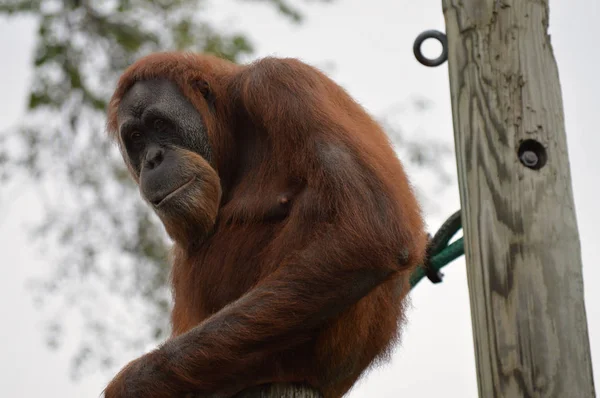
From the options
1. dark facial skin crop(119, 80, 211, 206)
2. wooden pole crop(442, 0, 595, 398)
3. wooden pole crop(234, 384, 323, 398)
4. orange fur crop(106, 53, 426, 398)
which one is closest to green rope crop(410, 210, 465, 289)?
orange fur crop(106, 53, 426, 398)

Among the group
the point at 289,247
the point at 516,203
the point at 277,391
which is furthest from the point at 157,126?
the point at 516,203

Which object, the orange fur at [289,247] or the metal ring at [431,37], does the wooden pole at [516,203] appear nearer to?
the metal ring at [431,37]

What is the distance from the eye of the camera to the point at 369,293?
4.22 m

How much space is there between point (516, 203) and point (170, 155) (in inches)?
78.5

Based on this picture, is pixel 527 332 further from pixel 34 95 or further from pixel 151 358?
pixel 34 95

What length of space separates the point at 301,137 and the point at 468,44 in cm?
106

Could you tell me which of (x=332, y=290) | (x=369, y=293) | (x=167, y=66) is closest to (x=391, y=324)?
(x=369, y=293)

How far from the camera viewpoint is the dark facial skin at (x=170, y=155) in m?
4.42

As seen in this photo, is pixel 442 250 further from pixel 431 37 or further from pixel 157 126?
pixel 157 126

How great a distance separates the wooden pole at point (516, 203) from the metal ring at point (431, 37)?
19 centimetres

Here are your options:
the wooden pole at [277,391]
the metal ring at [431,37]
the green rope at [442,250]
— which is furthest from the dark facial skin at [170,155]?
the metal ring at [431,37]

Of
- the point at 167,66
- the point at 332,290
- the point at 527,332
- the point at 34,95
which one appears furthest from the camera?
the point at 34,95

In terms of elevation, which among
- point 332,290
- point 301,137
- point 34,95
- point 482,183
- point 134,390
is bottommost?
point 134,390

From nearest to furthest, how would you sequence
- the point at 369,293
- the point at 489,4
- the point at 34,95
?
the point at 489,4, the point at 369,293, the point at 34,95
